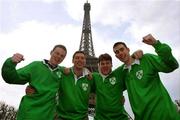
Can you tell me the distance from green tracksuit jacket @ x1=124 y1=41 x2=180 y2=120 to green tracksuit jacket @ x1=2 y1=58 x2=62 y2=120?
58.2 inches

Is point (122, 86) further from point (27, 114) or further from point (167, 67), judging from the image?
point (27, 114)

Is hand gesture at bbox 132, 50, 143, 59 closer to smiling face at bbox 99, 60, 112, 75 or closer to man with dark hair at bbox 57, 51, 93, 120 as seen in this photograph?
smiling face at bbox 99, 60, 112, 75

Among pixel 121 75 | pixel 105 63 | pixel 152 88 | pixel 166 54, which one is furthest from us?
pixel 121 75

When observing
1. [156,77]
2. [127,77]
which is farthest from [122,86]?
[156,77]

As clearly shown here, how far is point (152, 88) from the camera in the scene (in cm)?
668

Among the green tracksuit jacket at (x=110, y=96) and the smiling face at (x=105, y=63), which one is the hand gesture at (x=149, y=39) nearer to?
the smiling face at (x=105, y=63)

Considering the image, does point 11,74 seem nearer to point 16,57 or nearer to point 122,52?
point 16,57

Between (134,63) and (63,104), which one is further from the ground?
(134,63)

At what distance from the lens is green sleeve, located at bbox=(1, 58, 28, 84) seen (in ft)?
21.8

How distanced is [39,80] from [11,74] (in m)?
0.60

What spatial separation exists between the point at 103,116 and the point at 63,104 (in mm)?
833

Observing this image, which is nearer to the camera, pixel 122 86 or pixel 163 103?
pixel 163 103

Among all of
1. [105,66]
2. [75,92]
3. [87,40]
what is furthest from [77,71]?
[87,40]

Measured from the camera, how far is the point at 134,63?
7.10m
